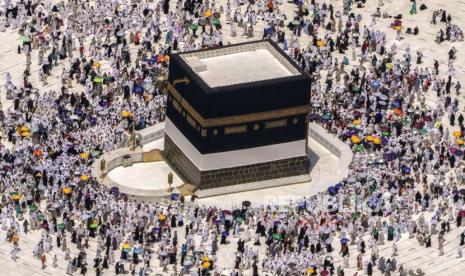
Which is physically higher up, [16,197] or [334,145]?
[16,197]

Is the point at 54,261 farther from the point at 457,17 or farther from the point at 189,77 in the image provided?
the point at 457,17

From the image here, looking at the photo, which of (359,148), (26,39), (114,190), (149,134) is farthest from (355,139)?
(26,39)

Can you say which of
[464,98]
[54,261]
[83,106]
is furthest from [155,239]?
[464,98]

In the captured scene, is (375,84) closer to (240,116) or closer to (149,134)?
(149,134)

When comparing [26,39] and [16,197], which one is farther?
[26,39]

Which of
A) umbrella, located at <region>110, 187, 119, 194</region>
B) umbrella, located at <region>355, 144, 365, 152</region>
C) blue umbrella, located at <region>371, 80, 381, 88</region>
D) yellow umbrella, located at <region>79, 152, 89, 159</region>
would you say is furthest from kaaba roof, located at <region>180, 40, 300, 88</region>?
blue umbrella, located at <region>371, 80, 381, 88</region>

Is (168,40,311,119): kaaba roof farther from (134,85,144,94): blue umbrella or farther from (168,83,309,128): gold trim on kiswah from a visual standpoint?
(134,85,144,94): blue umbrella
